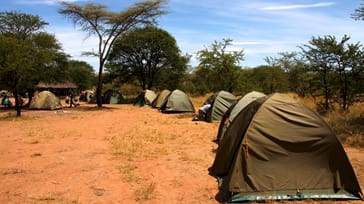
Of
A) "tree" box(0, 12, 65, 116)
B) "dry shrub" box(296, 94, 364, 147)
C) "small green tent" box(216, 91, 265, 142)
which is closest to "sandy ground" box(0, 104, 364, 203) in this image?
"small green tent" box(216, 91, 265, 142)

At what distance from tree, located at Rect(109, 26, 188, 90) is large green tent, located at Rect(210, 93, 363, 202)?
27.5 m

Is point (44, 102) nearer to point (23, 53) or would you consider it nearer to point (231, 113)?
point (23, 53)

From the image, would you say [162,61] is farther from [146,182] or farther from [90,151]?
[146,182]

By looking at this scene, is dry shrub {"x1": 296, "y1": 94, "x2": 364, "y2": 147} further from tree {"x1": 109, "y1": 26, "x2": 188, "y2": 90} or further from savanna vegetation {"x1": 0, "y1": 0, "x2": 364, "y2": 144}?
tree {"x1": 109, "y1": 26, "x2": 188, "y2": 90}

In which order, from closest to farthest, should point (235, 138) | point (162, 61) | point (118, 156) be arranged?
point (235, 138), point (118, 156), point (162, 61)

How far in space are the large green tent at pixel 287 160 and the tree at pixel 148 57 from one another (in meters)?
27.5

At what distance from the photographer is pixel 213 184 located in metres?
5.89

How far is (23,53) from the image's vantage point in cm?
1666

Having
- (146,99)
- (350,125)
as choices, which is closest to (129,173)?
(350,125)

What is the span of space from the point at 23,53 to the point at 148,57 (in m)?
17.2

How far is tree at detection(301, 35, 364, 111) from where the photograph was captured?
1535 centimetres

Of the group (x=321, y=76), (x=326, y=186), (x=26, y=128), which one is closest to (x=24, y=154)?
(x=26, y=128)

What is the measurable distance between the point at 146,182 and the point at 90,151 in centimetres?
317

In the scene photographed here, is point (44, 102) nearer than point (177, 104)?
No
